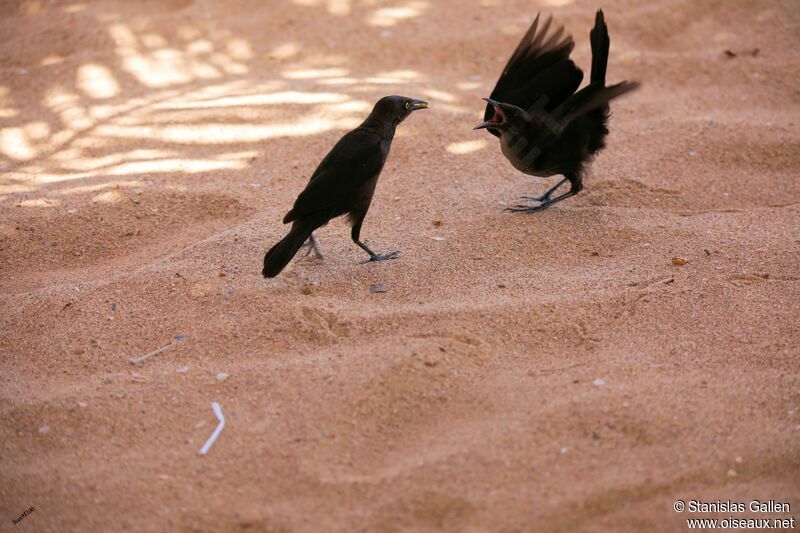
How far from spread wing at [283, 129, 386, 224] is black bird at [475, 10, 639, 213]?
0.74 metres

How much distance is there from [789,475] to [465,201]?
2.47 m

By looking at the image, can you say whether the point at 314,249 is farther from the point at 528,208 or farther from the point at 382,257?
the point at 528,208

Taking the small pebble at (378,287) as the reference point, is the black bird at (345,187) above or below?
above

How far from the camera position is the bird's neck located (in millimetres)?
3998

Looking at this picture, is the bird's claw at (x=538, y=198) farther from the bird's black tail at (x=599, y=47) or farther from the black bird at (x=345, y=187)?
the black bird at (x=345, y=187)

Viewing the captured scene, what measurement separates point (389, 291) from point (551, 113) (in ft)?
4.67

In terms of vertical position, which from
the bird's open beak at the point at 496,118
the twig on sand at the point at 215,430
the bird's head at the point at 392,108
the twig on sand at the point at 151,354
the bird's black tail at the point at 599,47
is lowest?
the twig on sand at the point at 151,354

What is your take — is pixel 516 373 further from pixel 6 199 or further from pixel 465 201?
pixel 6 199

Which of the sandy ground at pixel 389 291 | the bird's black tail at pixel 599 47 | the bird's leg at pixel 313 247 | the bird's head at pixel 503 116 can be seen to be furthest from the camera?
the bird's head at pixel 503 116

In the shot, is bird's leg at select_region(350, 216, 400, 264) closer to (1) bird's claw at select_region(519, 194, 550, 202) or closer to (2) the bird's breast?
(2) the bird's breast

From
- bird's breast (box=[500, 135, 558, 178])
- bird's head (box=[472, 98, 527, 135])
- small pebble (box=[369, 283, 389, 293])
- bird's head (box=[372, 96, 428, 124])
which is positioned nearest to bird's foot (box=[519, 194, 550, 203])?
bird's breast (box=[500, 135, 558, 178])

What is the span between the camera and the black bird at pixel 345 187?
357cm

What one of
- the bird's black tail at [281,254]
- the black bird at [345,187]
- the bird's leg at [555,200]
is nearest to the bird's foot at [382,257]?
the black bird at [345,187]

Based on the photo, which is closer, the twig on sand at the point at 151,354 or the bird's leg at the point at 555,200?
the twig on sand at the point at 151,354
